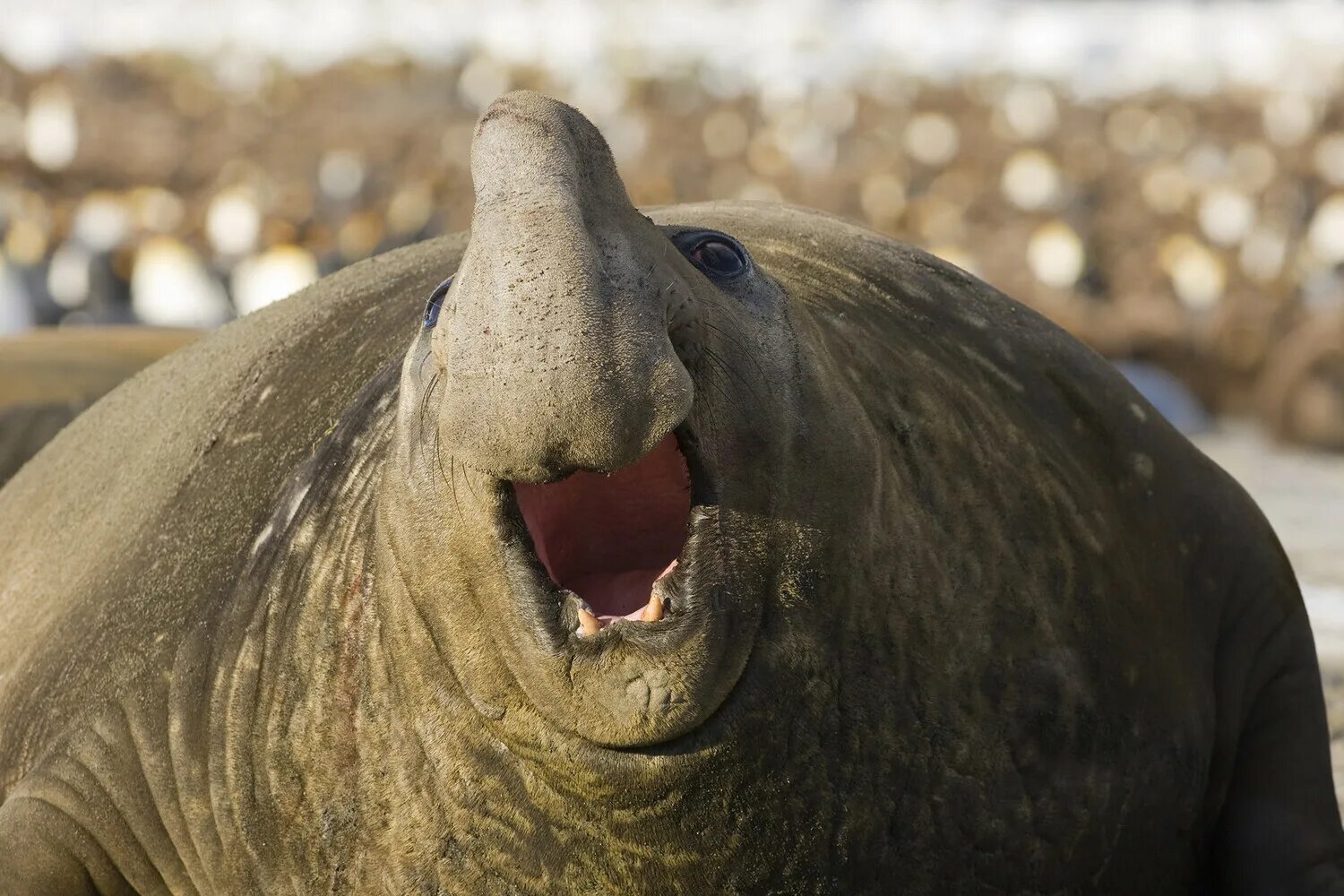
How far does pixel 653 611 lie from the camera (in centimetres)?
194

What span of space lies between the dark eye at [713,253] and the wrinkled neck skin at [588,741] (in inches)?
5.9

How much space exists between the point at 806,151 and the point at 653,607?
21.5 metres

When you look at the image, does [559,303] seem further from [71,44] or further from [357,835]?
[71,44]

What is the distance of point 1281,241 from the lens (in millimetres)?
19625

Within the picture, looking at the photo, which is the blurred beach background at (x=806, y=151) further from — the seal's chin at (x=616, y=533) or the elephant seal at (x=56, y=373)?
the seal's chin at (x=616, y=533)

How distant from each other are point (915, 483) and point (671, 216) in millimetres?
1090

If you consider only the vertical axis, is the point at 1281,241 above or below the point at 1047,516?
below

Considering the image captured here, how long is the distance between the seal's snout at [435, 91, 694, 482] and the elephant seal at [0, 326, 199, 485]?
3.05 metres

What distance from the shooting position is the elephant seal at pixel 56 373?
4.68 m

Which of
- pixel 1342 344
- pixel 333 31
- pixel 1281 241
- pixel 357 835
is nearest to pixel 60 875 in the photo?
pixel 357 835

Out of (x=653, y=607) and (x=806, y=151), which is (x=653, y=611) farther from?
(x=806, y=151)

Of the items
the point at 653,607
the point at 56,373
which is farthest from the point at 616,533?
the point at 56,373

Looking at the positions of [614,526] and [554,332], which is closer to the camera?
[554,332]

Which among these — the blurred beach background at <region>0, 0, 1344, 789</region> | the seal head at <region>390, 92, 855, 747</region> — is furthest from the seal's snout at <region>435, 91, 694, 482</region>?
the blurred beach background at <region>0, 0, 1344, 789</region>
